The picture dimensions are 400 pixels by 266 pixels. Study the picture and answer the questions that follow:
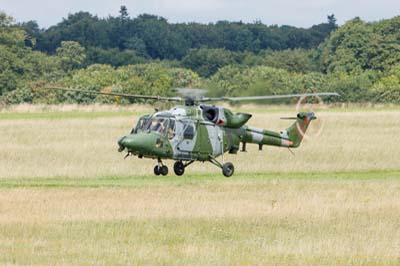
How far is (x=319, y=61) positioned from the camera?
114562 millimetres

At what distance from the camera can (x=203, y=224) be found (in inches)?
902

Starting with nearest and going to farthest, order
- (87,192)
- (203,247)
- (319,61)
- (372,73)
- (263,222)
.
→ 1. (203,247)
2. (263,222)
3. (87,192)
4. (372,73)
5. (319,61)

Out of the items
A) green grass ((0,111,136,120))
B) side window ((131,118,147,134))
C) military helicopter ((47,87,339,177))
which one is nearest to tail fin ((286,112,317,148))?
military helicopter ((47,87,339,177))

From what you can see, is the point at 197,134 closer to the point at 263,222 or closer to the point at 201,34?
the point at 263,222

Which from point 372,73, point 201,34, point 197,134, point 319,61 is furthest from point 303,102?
Result: point 201,34

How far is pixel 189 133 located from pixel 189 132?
4 centimetres

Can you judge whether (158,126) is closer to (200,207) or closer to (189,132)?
(189,132)

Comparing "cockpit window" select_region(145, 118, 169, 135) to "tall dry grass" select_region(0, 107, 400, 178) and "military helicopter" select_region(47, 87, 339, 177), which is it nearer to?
"military helicopter" select_region(47, 87, 339, 177)

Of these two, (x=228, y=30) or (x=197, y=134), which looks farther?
(x=228, y=30)

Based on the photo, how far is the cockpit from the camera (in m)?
34.2

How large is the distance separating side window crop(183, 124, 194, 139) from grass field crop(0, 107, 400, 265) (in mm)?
1211

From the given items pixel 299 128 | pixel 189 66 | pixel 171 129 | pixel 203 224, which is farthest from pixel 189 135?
pixel 189 66

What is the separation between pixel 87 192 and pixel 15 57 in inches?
2783

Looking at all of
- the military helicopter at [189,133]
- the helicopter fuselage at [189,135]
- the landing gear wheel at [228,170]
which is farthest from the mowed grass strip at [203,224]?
the landing gear wheel at [228,170]
